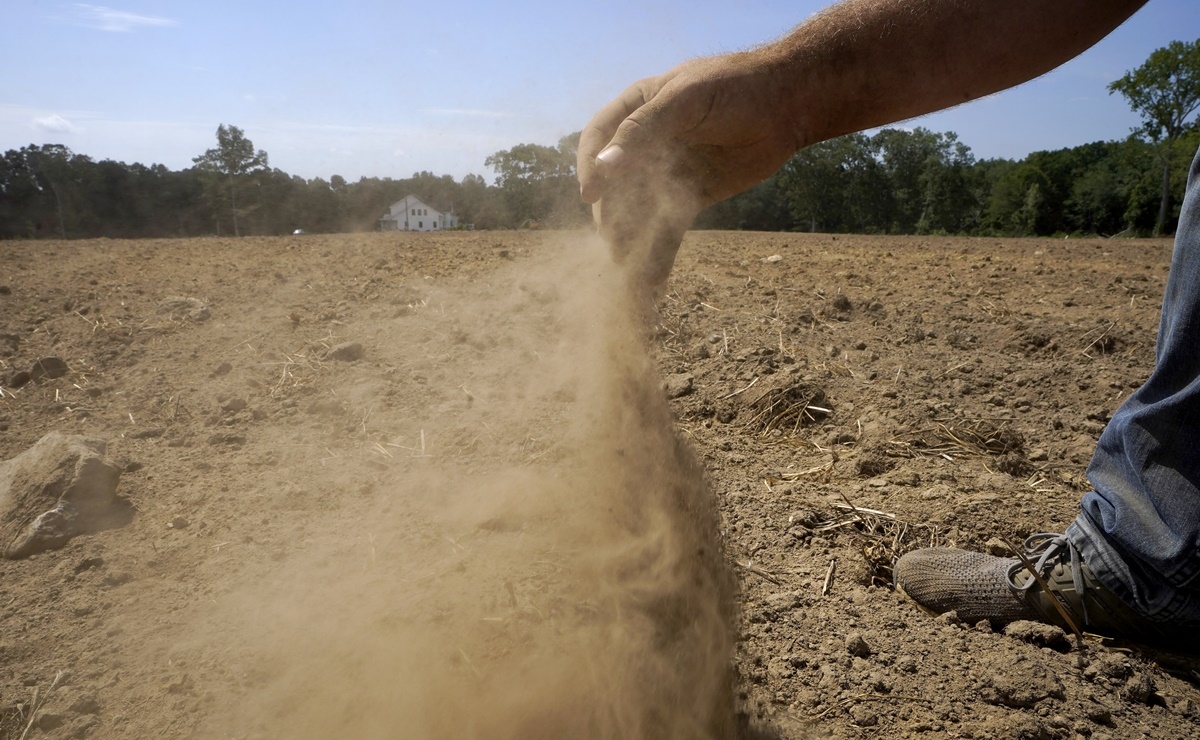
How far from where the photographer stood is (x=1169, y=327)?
5.81 feet

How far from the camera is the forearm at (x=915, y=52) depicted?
1874 mm

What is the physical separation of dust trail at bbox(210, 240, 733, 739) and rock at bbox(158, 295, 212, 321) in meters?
2.91

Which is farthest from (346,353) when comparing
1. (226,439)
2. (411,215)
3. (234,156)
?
(234,156)

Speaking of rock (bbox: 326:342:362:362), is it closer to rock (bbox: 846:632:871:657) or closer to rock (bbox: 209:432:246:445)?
rock (bbox: 209:432:246:445)

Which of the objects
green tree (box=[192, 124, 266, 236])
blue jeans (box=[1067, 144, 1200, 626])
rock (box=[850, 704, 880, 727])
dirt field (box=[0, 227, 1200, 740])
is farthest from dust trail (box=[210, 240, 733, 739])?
green tree (box=[192, 124, 266, 236])

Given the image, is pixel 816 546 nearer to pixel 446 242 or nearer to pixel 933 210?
pixel 446 242

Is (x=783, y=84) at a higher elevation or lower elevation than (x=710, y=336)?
higher

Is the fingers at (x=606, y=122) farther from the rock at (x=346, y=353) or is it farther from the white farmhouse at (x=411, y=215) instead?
the white farmhouse at (x=411, y=215)

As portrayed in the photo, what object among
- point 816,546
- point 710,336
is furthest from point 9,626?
point 710,336

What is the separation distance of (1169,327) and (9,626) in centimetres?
300

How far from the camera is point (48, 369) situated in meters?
3.97

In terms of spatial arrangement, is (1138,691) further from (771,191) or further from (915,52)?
(771,191)

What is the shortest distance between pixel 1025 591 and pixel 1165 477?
44cm

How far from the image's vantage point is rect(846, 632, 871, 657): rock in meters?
1.83
